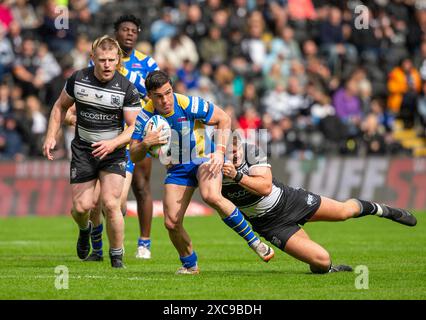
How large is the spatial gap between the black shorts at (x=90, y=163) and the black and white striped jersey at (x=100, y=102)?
142 millimetres

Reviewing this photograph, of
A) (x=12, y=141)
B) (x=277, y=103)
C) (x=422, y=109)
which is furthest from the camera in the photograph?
(x=422, y=109)

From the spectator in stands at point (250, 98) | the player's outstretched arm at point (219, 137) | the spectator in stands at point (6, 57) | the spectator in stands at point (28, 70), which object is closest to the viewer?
the player's outstretched arm at point (219, 137)

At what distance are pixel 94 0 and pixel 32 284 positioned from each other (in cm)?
1561

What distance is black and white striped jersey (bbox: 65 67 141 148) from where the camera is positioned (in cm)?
1118

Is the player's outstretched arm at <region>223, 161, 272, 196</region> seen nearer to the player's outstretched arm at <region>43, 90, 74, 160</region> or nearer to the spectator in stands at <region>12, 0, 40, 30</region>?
the player's outstretched arm at <region>43, 90, 74, 160</region>

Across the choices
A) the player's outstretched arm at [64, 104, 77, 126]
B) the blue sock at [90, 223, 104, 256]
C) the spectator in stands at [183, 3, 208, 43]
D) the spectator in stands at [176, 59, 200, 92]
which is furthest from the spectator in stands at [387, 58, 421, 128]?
the blue sock at [90, 223, 104, 256]

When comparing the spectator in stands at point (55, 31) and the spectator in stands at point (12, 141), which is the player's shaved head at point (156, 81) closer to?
the spectator in stands at point (12, 141)

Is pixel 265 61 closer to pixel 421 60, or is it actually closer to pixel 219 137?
pixel 421 60

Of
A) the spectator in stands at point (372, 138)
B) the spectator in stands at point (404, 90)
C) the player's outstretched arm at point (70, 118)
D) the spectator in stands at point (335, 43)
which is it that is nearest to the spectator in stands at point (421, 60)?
the spectator in stands at point (404, 90)

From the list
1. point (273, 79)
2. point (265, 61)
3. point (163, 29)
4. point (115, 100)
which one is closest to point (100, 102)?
point (115, 100)

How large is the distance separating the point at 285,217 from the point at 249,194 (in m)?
0.49

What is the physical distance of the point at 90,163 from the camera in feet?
37.3

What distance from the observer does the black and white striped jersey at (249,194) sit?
10.3 m

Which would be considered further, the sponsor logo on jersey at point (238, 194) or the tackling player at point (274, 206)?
A: the sponsor logo on jersey at point (238, 194)
